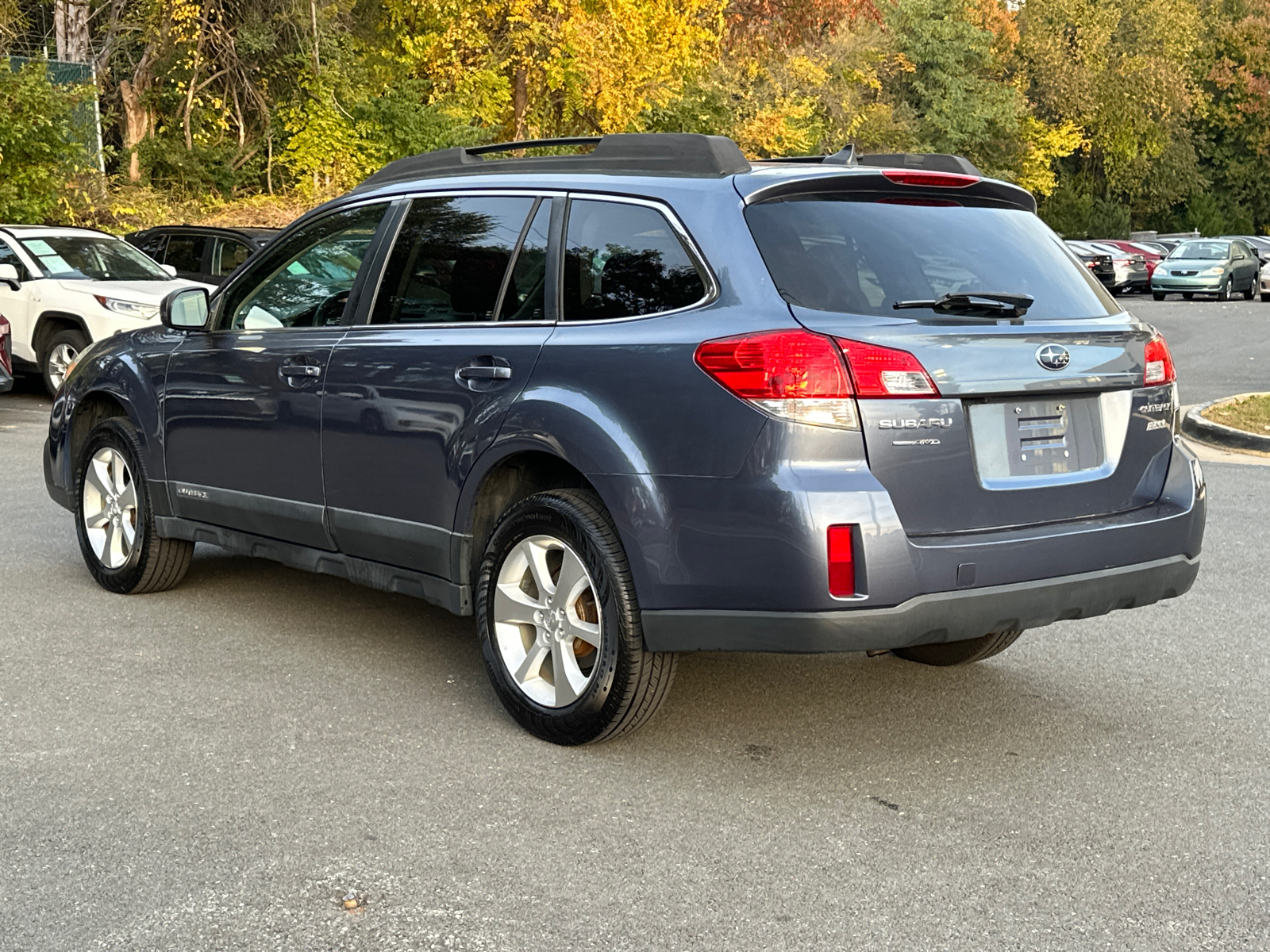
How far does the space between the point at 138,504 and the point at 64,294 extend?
928cm

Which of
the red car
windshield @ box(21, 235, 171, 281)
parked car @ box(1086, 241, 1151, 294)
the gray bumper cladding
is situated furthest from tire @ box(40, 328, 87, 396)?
the red car

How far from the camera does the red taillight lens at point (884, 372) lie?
4.16 m

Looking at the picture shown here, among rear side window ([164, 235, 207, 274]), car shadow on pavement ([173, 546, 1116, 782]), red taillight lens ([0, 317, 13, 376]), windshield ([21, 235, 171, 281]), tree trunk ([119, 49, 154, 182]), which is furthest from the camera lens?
tree trunk ([119, 49, 154, 182])

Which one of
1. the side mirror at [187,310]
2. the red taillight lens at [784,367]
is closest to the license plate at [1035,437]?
the red taillight lens at [784,367]

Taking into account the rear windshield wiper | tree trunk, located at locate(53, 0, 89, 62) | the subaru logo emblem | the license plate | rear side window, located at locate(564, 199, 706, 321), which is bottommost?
the license plate

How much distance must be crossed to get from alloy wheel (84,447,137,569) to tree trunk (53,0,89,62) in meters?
21.7

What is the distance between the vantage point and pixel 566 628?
15.7 feet

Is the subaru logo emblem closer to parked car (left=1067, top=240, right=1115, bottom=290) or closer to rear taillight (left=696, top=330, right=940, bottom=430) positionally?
rear taillight (left=696, top=330, right=940, bottom=430)

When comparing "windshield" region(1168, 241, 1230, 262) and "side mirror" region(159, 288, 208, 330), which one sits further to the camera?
"windshield" region(1168, 241, 1230, 262)

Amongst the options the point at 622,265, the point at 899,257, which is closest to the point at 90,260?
the point at 622,265

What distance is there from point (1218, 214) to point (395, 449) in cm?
7014

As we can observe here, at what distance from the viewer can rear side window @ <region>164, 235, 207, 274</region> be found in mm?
17891

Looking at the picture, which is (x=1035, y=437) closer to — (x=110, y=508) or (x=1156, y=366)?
(x=1156, y=366)

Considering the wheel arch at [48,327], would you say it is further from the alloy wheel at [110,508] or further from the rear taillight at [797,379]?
the rear taillight at [797,379]
